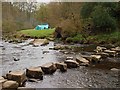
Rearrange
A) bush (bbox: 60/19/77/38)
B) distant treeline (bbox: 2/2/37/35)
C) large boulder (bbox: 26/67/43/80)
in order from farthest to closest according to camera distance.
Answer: distant treeline (bbox: 2/2/37/35), bush (bbox: 60/19/77/38), large boulder (bbox: 26/67/43/80)

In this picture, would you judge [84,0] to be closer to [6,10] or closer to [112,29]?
[112,29]

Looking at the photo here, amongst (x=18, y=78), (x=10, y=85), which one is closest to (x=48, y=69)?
(x=18, y=78)

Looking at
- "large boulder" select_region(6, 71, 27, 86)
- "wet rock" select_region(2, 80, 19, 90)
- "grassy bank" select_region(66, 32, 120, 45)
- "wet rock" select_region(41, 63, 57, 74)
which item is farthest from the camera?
"grassy bank" select_region(66, 32, 120, 45)

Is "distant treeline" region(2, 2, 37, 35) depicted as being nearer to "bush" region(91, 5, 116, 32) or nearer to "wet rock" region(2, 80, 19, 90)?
"bush" region(91, 5, 116, 32)

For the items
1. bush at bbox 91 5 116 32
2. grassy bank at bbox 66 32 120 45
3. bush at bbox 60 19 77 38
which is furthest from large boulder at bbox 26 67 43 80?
bush at bbox 60 19 77 38

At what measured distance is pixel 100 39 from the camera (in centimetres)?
2170

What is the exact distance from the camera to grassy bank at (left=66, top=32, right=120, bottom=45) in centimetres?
2064

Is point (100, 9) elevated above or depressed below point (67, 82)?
above

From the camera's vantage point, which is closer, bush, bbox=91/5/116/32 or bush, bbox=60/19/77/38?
bush, bbox=91/5/116/32

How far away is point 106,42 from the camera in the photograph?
20750mm

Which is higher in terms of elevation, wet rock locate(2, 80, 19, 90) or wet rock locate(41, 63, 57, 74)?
wet rock locate(41, 63, 57, 74)

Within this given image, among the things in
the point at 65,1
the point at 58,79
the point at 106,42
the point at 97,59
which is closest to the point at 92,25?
the point at 106,42

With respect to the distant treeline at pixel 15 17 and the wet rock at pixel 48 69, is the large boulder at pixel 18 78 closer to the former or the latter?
the wet rock at pixel 48 69

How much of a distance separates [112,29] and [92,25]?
7.86 ft
